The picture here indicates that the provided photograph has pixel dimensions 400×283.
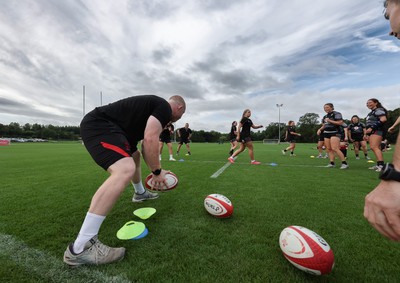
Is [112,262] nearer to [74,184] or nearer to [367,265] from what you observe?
[367,265]

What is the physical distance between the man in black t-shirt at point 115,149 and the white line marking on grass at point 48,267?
3.4 inches

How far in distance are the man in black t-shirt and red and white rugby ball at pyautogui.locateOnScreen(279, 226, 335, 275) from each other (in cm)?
153

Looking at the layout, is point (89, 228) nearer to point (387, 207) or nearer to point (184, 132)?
point (387, 207)

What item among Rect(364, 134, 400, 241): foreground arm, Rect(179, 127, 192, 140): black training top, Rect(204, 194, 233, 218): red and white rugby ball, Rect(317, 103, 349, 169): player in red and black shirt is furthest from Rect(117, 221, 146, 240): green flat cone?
Rect(179, 127, 192, 140): black training top

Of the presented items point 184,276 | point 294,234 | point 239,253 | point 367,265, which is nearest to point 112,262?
point 184,276

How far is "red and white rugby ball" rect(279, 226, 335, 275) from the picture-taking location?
184 cm

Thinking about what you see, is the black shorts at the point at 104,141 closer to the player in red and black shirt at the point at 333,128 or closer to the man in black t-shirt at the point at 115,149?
the man in black t-shirt at the point at 115,149

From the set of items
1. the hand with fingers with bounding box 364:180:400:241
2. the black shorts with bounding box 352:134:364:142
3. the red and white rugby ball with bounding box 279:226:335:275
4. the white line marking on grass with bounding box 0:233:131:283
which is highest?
the black shorts with bounding box 352:134:364:142

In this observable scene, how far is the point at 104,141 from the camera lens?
2541 mm

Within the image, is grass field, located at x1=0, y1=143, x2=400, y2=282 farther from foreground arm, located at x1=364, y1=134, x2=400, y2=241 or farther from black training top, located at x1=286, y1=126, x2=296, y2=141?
black training top, located at x1=286, y1=126, x2=296, y2=141

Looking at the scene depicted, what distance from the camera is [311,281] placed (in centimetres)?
185

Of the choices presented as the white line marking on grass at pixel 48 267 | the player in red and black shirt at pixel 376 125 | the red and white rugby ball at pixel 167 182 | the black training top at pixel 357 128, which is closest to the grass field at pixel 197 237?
the white line marking on grass at pixel 48 267

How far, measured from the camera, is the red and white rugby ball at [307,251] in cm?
184

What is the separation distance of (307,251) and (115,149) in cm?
211
